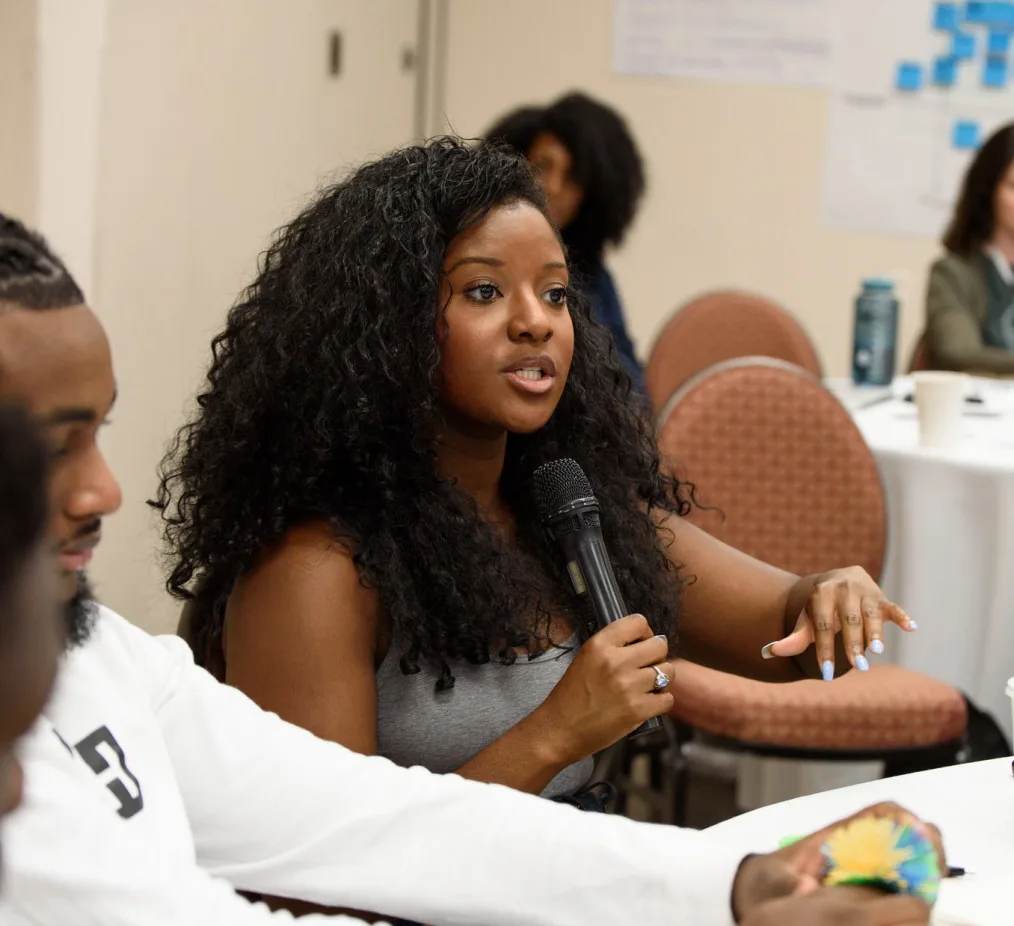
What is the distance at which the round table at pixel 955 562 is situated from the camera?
2.37m

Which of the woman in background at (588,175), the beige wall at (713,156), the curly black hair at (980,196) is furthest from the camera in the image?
the beige wall at (713,156)

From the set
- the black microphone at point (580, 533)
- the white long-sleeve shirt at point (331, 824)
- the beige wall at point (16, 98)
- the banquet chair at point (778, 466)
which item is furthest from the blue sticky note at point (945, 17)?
the white long-sleeve shirt at point (331, 824)

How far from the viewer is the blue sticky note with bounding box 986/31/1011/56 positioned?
15.5ft

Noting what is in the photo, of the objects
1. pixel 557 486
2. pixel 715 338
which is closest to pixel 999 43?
pixel 715 338

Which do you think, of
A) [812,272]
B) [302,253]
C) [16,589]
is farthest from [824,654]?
[812,272]

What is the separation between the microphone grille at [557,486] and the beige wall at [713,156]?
3660 millimetres

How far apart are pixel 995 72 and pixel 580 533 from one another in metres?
4.09

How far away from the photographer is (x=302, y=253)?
1.42 m

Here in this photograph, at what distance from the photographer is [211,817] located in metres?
1.00

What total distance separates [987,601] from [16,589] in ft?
7.19

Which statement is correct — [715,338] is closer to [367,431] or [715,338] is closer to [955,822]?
[367,431]

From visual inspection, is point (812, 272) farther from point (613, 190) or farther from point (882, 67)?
point (613, 190)

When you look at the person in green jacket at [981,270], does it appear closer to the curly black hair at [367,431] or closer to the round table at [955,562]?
the round table at [955,562]

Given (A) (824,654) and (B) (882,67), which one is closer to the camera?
(A) (824,654)
